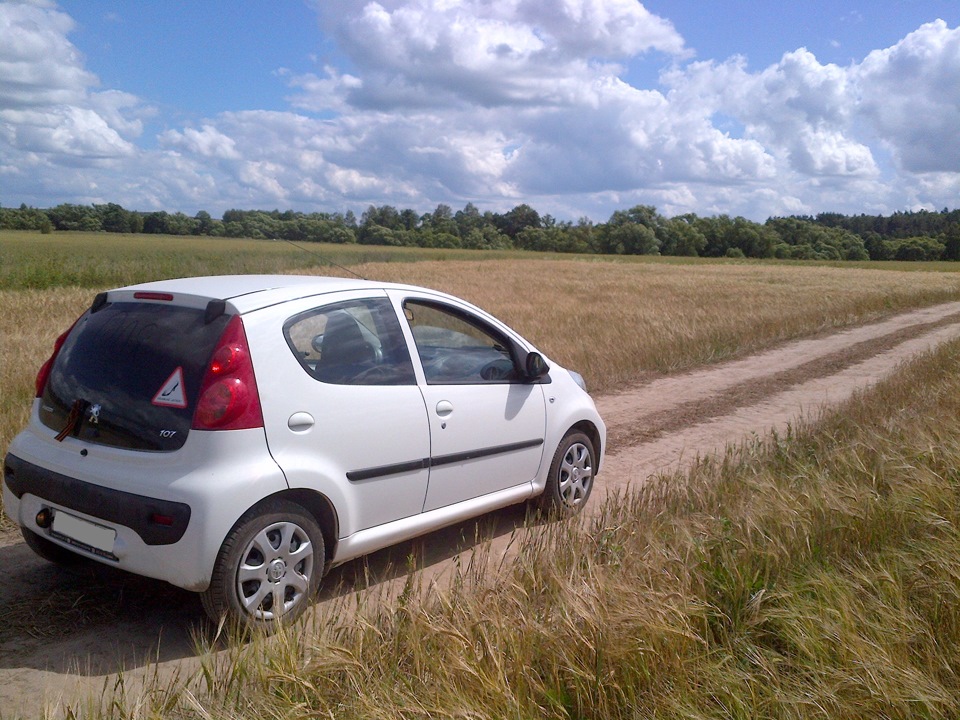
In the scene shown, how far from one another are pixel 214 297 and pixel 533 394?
2271 millimetres

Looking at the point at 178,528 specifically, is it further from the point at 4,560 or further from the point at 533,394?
the point at 533,394

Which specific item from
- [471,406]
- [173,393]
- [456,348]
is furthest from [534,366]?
[173,393]

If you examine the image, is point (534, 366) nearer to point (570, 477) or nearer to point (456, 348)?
point (456, 348)

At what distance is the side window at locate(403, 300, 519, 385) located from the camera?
16.3 feet

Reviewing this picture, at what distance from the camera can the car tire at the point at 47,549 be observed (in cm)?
432

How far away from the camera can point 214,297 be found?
4.08 metres

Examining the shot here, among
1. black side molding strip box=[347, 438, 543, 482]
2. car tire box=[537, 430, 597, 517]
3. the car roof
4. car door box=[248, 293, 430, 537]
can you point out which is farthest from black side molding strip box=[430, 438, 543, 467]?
the car roof

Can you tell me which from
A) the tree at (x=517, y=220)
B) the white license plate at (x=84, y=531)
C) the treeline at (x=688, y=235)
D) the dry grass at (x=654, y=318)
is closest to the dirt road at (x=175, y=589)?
the white license plate at (x=84, y=531)

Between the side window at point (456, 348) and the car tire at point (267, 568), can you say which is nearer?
the car tire at point (267, 568)

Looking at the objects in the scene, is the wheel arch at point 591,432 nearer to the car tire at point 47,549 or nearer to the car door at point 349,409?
the car door at point 349,409

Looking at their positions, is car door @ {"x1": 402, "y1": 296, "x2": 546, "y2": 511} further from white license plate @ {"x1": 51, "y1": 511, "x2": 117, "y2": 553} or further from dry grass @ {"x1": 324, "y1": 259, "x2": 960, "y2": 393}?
dry grass @ {"x1": 324, "y1": 259, "x2": 960, "y2": 393}

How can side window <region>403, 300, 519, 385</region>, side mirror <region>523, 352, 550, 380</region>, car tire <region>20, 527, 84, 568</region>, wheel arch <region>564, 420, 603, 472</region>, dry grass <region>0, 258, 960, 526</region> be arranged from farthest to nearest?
dry grass <region>0, 258, 960, 526</region>
wheel arch <region>564, 420, 603, 472</region>
side mirror <region>523, 352, 550, 380</region>
side window <region>403, 300, 519, 385</region>
car tire <region>20, 527, 84, 568</region>

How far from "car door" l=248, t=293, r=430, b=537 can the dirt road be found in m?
0.44

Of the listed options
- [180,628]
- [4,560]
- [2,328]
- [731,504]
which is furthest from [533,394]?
[2,328]
